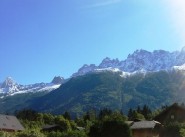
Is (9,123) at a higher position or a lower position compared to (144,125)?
higher

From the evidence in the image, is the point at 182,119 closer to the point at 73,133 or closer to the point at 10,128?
the point at 73,133

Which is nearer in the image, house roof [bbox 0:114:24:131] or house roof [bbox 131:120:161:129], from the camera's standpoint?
house roof [bbox 131:120:161:129]

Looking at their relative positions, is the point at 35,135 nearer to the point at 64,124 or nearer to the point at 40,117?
the point at 64,124

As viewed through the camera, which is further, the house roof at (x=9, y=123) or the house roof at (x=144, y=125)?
the house roof at (x=9, y=123)

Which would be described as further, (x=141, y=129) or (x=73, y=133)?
(x=141, y=129)

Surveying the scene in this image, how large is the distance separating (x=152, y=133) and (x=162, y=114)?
9411 millimetres

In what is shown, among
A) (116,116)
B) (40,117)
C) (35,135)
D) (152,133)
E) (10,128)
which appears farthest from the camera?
(40,117)

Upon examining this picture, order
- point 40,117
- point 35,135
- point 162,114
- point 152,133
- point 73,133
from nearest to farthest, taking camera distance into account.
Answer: point 35,135
point 73,133
point 152,133
point 162,114
point 40,117

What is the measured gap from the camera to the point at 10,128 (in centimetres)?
13212

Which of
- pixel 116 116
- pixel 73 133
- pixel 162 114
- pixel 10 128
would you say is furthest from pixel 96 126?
pixel 10 128

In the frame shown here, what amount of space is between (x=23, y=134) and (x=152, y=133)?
36084mm

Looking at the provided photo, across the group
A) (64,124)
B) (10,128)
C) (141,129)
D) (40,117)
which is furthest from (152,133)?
(40,117)

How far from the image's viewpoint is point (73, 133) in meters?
89.8

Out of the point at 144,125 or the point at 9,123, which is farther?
the point at 9,123
